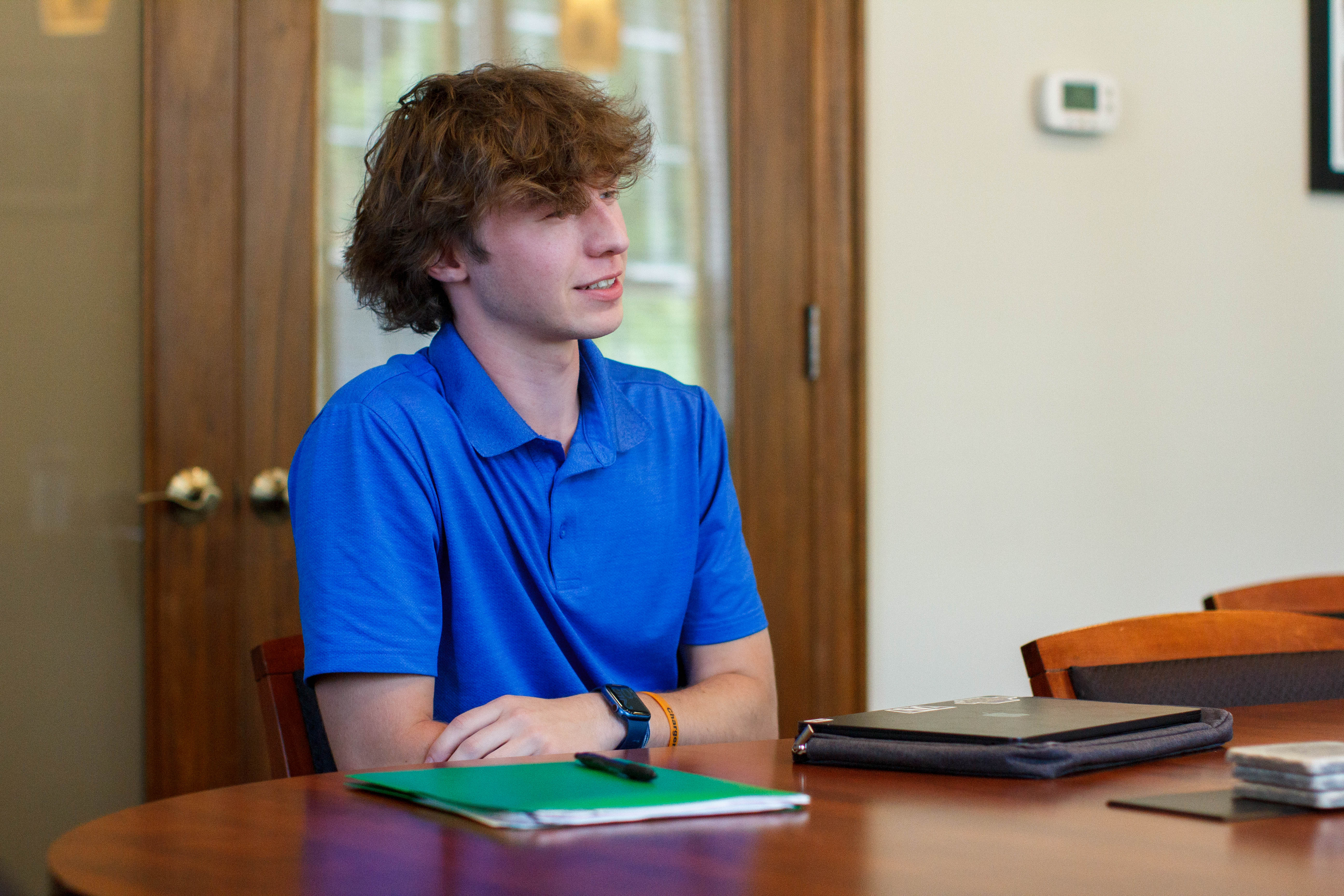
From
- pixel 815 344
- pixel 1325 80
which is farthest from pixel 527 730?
pixel 1325 80

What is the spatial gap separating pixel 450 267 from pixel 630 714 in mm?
608

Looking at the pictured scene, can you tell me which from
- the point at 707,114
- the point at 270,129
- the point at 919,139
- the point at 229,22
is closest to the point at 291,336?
the point at 270,129

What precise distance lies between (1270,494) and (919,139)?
3.81 ft

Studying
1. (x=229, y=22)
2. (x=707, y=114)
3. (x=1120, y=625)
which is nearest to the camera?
(x=1120, y=625)

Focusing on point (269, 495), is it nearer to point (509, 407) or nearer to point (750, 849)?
point (509, 407)

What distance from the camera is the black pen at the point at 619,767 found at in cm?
81

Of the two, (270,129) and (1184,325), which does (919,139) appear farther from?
(270,129)

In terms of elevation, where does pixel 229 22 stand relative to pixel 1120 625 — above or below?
above

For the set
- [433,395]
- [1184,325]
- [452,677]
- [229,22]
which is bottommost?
[452,677]

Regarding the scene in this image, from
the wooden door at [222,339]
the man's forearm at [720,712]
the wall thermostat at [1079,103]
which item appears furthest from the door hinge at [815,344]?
the man's forearm at [720,712]

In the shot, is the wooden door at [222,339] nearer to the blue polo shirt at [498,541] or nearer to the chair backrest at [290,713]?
the blue polo shirt at [498,541]

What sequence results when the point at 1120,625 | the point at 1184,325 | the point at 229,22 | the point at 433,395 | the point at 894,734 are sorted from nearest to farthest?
the point at 894,734 → the point at 1120,625 → the point at 433,395 → the point at 229,22 → the point at 1184,325

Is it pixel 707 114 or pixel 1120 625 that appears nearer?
Answer: pixel 1120 625

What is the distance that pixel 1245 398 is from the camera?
3023 mm
